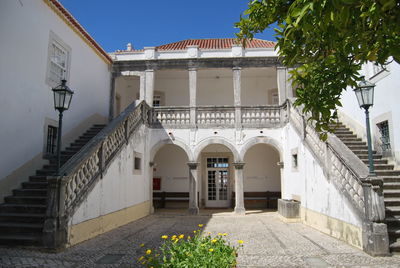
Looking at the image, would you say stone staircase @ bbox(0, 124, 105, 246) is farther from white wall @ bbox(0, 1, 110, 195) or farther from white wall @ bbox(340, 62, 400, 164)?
white wall @ bbox(340, 62, 400, 164)

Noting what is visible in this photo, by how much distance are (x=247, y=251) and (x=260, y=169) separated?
9458 millimetres

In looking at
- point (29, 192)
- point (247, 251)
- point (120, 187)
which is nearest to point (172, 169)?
point (120, 187)

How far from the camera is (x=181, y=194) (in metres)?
14.9

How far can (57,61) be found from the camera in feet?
30.7

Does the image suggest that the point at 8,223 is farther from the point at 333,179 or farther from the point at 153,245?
the point at 333,179

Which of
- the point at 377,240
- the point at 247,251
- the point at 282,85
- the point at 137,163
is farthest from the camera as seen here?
the point at 282,85

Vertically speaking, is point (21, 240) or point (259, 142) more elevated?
point (259, 142)

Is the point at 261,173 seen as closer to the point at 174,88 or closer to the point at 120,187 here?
the point at 174,88

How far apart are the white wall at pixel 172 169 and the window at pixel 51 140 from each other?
22.0 ft

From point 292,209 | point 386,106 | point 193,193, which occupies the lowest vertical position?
point 292,209

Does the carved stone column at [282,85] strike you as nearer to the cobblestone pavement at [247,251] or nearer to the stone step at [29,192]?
the cobblestone pavement at [247,251]

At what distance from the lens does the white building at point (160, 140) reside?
635cm

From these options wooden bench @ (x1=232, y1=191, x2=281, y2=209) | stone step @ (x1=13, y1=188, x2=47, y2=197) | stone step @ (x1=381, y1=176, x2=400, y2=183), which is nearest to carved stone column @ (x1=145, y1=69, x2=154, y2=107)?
stone step @ (x1=13, y1=188, x2=47, y2=197)

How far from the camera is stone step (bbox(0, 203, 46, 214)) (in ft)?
21.5
